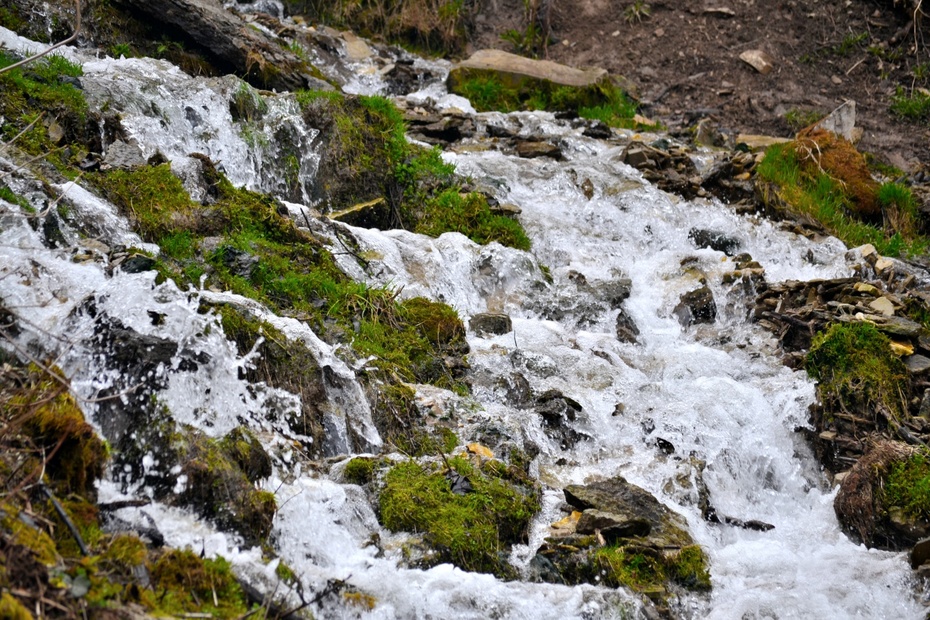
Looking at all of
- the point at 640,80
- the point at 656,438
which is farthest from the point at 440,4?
the point at 656,438

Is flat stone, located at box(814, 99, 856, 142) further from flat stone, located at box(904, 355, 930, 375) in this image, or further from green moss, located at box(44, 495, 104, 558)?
green moss, located at box(44, 495, 104, 558)

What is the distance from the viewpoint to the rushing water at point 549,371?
14.6ft

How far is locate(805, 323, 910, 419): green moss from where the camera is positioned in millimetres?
6492

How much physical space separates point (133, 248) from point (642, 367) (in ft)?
14.4

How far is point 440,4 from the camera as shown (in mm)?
17500

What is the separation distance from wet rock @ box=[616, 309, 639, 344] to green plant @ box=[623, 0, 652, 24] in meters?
11.3

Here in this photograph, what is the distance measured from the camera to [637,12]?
59.1 ft

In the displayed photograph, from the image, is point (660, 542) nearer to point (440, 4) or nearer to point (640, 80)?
point (640, 80)

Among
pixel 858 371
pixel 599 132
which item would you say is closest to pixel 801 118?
pixel 599 132

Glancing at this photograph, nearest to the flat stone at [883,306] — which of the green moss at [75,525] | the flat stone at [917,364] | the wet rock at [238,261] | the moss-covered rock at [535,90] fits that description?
the flat stone at [917,364]

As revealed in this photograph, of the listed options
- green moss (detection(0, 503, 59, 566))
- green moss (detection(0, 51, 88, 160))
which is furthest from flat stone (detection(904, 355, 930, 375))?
green moss (detection(0, 51, 88, 160))

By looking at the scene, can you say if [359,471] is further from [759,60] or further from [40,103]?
[759,60]

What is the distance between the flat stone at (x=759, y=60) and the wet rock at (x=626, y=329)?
9.75 m

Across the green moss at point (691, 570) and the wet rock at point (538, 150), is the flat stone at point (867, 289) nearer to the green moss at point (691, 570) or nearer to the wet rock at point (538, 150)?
the green moss at point (691, 570)
